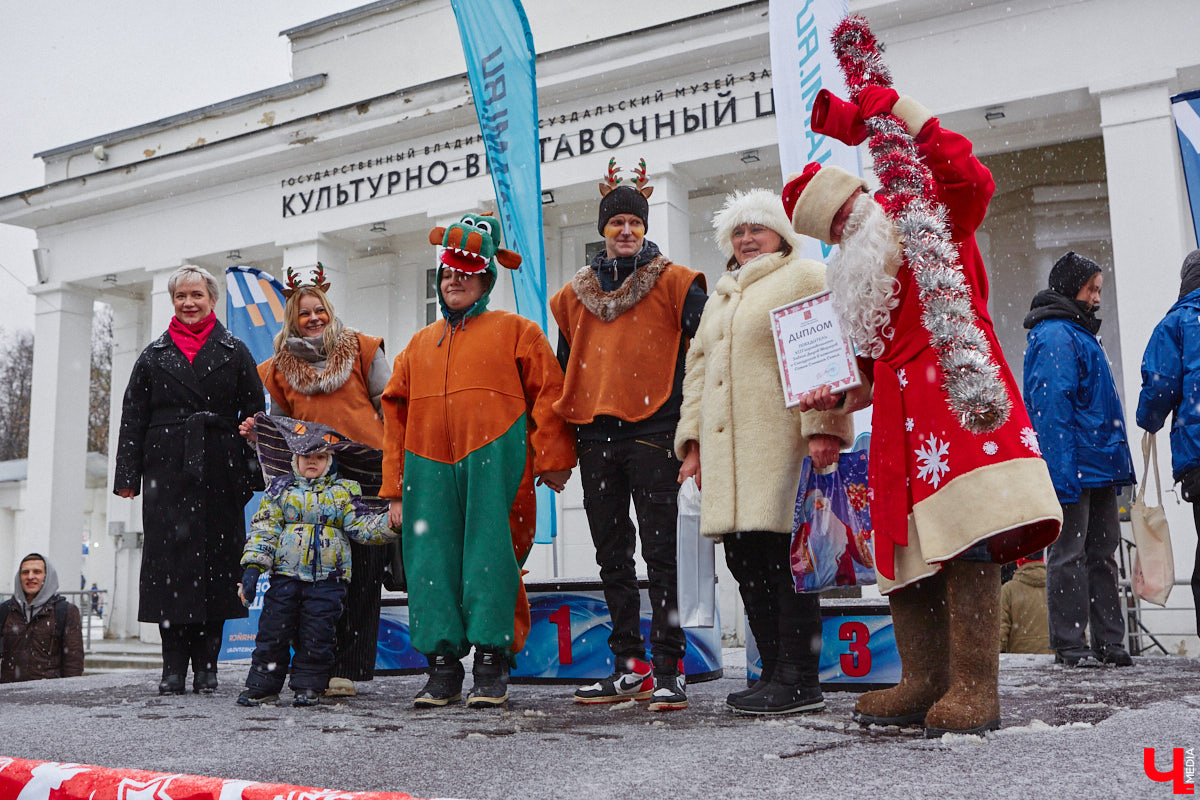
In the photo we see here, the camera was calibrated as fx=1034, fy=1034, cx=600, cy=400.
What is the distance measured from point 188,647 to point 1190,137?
6.40 metres

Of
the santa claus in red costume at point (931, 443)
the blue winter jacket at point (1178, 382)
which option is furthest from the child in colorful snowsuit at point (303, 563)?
the blue winter jacket at point (1178, 382)

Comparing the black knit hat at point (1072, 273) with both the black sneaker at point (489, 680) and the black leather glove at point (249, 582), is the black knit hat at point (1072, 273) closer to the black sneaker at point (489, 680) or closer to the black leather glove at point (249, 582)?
the black sneaker at point (489, 680)

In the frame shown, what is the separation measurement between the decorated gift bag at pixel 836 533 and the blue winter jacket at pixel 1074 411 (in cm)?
198

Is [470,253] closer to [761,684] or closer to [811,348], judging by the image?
[811,348]

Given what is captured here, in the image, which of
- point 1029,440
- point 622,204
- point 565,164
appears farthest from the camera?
point 565,164

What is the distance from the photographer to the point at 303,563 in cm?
437

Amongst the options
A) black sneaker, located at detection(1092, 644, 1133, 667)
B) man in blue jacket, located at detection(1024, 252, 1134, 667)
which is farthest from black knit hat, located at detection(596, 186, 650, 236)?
black sneaker, located at detection(1092, 644, 1133, 667)

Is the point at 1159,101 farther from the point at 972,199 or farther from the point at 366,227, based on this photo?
the point at 366,227

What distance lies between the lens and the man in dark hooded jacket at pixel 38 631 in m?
7.40

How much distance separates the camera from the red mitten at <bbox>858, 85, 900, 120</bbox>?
9.86 ft

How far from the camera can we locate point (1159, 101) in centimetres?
898

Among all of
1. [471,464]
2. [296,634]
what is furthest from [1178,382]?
[296,634]

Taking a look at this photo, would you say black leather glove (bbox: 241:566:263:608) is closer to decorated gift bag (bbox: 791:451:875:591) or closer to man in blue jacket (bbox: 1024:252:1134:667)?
decorated gift bag (bbox: 791:451:875:591)

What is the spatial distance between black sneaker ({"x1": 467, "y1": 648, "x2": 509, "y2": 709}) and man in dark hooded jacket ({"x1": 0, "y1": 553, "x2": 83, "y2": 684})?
4.69 metres
